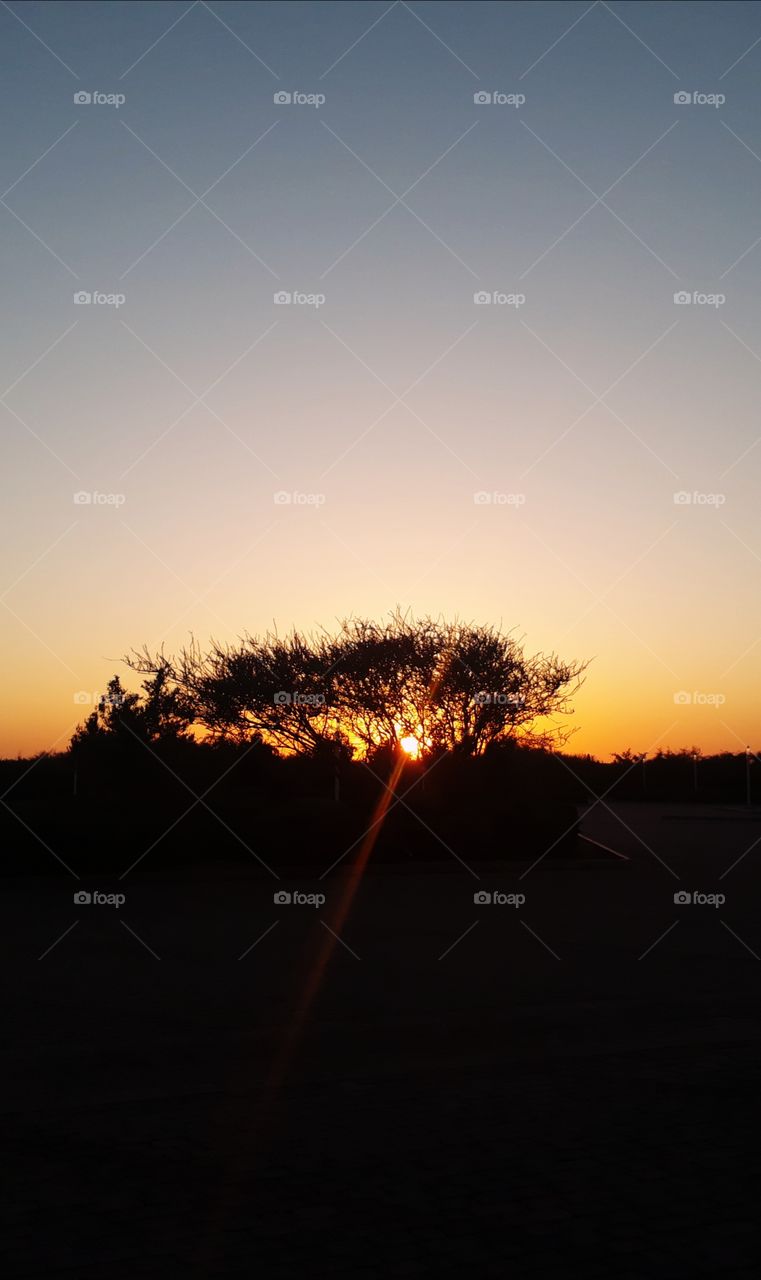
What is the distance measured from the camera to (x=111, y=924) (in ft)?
50.5

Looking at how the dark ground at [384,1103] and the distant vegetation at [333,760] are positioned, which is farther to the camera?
the distant vegetation at [333,760]

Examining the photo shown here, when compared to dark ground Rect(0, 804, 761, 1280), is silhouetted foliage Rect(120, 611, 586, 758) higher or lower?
higher

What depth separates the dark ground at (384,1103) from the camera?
5.10m

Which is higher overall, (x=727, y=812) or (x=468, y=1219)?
(x=727, y=812)

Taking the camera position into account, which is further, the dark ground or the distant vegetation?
the distant vegetation

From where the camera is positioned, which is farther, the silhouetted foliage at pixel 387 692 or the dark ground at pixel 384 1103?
the silhouetted foliage at pixel 387 692

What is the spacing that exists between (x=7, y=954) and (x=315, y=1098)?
6.76 metres

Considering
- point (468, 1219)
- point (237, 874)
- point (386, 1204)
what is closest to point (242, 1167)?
point (386, 1204)

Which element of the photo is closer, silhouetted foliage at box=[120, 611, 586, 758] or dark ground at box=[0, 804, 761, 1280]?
dark ground at box=[0, 804, 761, 1280]

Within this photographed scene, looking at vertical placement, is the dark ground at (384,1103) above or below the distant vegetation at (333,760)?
below

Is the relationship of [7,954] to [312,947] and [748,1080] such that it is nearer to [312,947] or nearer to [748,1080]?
[312,947]

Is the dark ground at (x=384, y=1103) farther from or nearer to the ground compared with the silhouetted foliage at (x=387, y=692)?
nearer to the ground

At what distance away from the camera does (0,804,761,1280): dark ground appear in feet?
16.7

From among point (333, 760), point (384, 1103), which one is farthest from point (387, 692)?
point (384, 1103)
